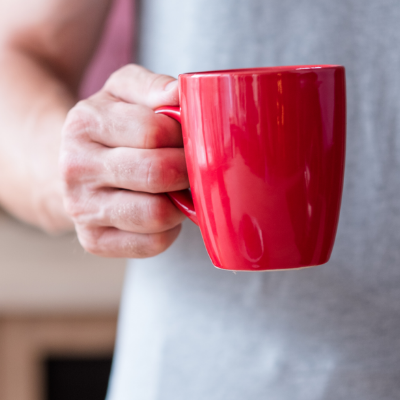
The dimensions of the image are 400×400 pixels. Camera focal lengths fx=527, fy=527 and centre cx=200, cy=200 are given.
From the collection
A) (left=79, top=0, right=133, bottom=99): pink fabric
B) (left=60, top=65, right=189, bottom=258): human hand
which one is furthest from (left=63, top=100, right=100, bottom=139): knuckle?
(left=79, top=0, right=133, bottom=99): pink fabric

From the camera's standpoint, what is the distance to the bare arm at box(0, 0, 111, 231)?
25.5 inches

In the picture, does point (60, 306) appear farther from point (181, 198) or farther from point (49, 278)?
point (181, 198)

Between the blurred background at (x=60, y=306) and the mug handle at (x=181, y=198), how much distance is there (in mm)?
850

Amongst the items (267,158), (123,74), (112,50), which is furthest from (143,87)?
(112,50)

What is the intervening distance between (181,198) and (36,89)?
1.04ft

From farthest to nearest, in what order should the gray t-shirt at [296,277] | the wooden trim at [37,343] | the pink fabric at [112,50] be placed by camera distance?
the wooden trim at [37,343], the pink fabric at [112,50], the gray t-shirt at [296,277]

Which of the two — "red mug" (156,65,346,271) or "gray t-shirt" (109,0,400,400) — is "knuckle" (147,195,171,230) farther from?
"gray t-shirt" (109,0,400,400)

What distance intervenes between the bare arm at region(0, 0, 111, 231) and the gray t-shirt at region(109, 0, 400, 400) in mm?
109

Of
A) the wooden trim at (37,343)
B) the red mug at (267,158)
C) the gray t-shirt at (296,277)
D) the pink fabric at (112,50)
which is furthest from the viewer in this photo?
the wooden trim at (37,343)

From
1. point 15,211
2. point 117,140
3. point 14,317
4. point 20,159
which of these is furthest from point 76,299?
point 117,140

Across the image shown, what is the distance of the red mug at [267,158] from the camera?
373 millimetres

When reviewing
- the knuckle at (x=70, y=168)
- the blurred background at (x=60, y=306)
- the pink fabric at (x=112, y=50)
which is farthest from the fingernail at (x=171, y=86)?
the pink fabric at (x=112, y=50)

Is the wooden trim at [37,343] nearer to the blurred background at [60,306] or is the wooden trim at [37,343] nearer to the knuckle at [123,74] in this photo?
the blurred background at [60,306]

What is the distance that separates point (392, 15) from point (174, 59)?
254mm
